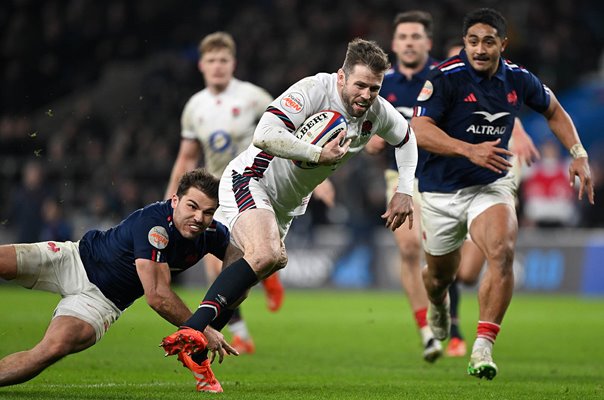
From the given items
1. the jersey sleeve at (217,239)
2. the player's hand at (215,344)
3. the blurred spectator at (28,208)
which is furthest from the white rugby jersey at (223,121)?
the blurred spectator at (28,208)

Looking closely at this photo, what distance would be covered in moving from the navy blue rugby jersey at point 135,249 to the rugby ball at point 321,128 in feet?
3.09

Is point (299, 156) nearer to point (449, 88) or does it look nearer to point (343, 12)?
point (449, 88)

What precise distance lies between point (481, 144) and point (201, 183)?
6.88 ft

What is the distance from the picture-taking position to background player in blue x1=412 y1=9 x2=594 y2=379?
8.30m

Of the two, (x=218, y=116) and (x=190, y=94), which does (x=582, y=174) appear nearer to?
(x=218, y=116)

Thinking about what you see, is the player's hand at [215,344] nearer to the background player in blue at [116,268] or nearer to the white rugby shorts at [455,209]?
the background player in blue at [116,268]

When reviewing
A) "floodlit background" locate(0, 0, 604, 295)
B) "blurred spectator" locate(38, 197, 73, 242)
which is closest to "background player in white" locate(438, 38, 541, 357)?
"floodlit background" locate(0, 0, 604, 295)

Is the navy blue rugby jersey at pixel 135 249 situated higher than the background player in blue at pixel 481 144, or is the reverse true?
the background player in blue at pixel 481 144

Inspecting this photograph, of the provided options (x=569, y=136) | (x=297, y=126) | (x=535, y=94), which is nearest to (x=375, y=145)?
(x=535, y=94)

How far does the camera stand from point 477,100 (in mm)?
8547

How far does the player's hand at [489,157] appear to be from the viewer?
25.7 feet

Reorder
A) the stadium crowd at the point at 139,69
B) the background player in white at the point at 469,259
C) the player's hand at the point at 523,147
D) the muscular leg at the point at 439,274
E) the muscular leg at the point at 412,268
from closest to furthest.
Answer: the muscular leg at the point at 439,274 < the player's hand at the point at 523,147 < the background player in white at the point at 469,259 < the muscular leg at the point at 412,268 < the stadium crowd at the point at 139,69

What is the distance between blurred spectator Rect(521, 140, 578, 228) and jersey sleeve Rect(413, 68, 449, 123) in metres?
12.2

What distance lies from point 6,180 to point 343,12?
9463 mm
